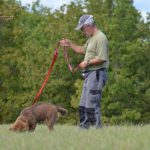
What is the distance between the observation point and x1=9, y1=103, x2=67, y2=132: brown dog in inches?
404

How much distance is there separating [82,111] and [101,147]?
158 inches

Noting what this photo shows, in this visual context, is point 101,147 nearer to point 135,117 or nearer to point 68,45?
point 68,45

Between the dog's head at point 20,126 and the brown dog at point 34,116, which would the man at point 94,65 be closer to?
the brown dog at point 34,116

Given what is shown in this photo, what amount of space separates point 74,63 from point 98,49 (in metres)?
37.1

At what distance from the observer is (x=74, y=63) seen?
47.6 m

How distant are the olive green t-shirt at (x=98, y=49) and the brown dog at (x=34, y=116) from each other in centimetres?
107

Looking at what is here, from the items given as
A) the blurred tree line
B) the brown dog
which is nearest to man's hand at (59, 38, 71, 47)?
the brown dog

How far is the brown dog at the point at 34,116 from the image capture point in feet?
33.7

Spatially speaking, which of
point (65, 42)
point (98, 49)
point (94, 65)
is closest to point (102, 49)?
point (98, 49)

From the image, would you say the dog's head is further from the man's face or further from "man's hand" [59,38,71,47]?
the man's face

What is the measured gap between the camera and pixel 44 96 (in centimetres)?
4831

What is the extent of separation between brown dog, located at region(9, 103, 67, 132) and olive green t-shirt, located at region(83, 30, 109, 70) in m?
1.07

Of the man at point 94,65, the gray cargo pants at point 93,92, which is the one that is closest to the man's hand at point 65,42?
the man at point 94,65

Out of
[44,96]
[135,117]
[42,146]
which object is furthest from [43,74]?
[42,146]
